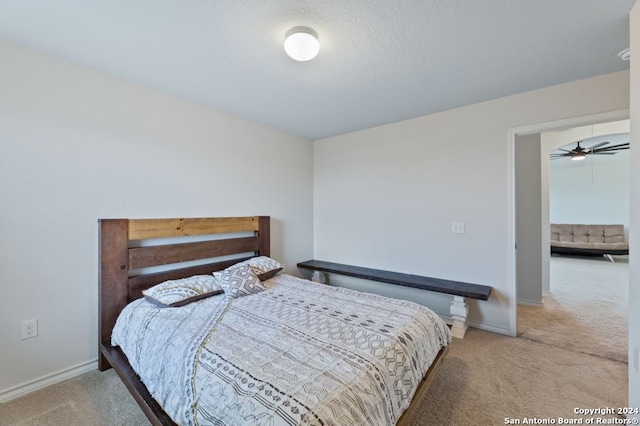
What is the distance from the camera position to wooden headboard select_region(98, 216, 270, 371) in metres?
2.05

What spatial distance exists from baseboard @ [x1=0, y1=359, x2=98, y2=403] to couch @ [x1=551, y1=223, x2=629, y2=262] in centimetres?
927

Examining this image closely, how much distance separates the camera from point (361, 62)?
1959 millimetres

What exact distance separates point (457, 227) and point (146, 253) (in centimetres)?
309

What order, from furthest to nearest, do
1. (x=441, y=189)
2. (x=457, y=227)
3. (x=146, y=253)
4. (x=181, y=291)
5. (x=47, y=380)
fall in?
(x=441, y=189) → (x=457, y=227) → (x=146, y=253) → (x=181, y=291) → (x=47, y=380)

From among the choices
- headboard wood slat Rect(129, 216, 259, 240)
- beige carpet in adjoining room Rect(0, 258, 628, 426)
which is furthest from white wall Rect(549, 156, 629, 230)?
headboard wood slat Rect(129, 216, 259, 240)

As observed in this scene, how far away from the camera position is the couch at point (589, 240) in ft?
20.6

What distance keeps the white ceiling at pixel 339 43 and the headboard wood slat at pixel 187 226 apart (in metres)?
1.22

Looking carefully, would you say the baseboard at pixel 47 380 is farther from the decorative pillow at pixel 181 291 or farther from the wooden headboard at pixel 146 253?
the decorative pillow at pixel 181 291

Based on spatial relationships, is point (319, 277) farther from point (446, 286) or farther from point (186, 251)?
point (186, 251)

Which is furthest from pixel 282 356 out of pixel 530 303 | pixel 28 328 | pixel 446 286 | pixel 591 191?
pixel 591 191

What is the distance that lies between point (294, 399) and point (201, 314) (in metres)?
1.11

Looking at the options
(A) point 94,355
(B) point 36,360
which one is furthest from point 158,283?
(B) point 36,360

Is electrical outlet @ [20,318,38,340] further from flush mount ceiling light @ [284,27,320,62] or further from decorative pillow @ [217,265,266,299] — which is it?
flush mount ceiling light @ [284,27,320,62]

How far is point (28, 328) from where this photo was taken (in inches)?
71.4
